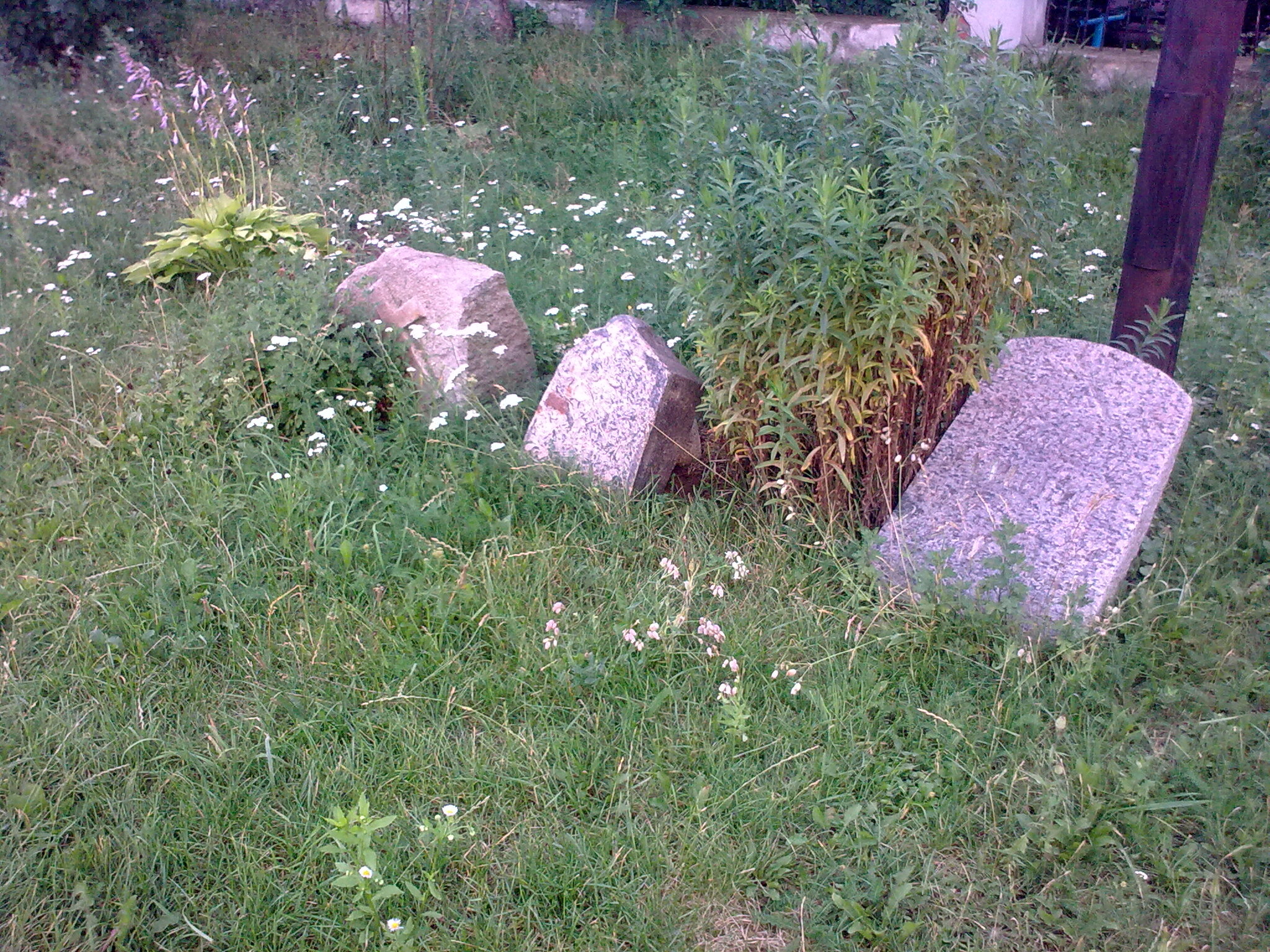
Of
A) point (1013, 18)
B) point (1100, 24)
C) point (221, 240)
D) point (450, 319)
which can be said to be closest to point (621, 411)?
point (450, 319)

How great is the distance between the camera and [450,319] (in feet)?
14.4

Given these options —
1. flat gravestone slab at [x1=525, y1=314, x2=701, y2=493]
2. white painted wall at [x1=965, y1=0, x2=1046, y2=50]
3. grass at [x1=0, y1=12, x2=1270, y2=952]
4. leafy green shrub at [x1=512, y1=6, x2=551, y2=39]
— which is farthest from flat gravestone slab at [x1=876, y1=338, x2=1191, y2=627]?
leafy green shrub at [x1=512, y1=6, x2=551, y2=39]

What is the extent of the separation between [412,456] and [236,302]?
4.31 feet

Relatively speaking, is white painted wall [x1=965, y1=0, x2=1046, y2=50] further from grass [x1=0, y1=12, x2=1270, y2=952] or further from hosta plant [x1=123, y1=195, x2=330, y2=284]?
hosta plant [x1=123, y1=195, x2=330, y2=284]

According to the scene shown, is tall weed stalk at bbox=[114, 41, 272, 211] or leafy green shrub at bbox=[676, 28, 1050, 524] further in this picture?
tall weed stalk at bbox=[114, 41, 272, 211]

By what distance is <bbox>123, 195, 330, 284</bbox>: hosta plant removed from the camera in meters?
5.41

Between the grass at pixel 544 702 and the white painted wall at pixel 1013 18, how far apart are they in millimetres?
5196

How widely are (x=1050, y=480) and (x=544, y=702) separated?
71.7 inches

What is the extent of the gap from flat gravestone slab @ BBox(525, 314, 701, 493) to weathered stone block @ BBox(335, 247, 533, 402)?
41 cm

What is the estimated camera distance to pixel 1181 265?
12.9 ft

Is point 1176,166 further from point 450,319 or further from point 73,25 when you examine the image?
point 73,25

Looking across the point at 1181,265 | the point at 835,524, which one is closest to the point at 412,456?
the point at 835,524

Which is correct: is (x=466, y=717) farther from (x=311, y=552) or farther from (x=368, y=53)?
(x=368, y=53)

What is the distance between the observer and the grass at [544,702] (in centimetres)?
251
